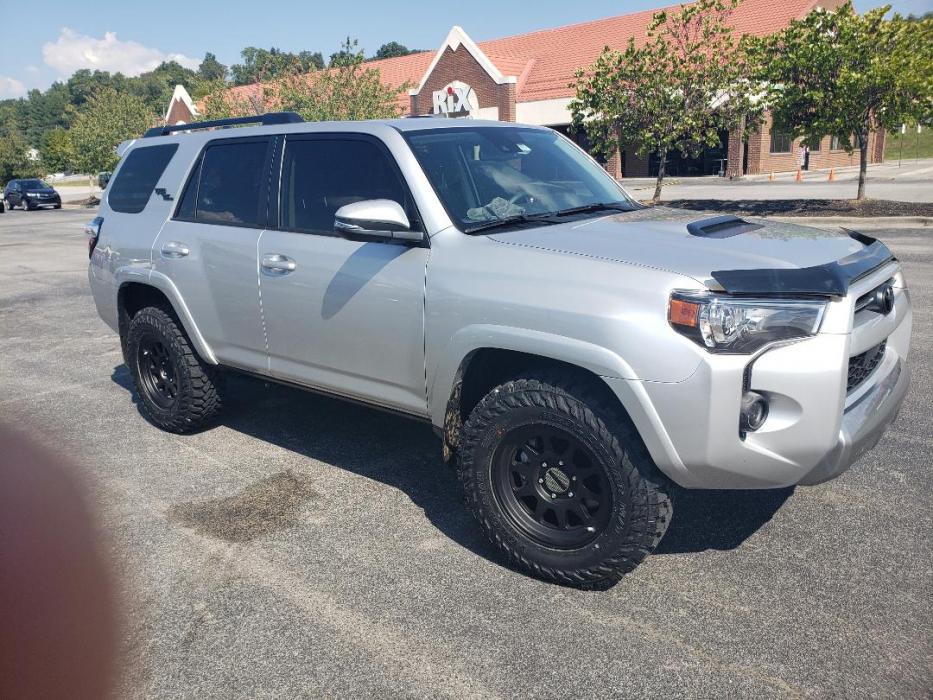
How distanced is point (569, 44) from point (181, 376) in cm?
4301

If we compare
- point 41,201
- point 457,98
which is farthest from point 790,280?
point 41,201

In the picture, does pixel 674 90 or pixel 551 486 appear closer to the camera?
pixel 551 486

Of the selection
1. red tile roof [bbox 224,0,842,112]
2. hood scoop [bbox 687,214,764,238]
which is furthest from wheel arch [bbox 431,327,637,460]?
red tile roof [bbox 224,0,842,112]

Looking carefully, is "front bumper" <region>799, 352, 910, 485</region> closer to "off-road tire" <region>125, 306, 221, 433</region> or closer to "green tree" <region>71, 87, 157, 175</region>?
"off-road tire" <region>125, 306, 221, 433</region>

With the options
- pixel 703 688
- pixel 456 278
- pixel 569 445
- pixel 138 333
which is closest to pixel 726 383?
pixel 569 445

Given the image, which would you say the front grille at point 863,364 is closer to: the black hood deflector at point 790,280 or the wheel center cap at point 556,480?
the black hood deflector at point 790,280

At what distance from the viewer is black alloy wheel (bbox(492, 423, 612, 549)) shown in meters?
3.21

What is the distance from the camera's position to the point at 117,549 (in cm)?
380

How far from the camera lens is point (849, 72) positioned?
685 inches

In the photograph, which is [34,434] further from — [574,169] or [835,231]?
[835,231]

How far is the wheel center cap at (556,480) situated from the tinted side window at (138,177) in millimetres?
3425

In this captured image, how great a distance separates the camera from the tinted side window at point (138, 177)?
527cm

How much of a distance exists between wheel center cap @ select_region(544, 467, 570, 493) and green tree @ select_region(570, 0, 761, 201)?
65.7 feet

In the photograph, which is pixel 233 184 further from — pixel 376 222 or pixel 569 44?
pixel 569 44
